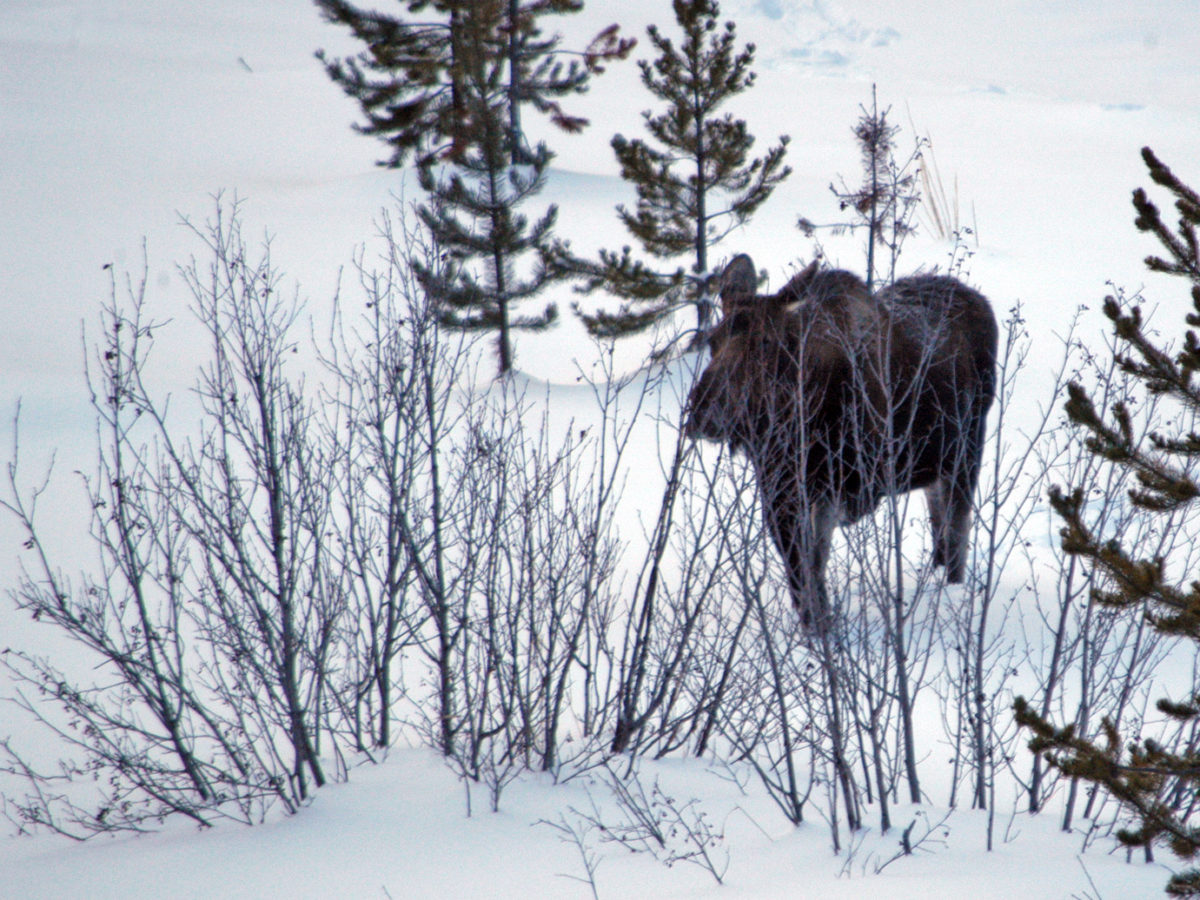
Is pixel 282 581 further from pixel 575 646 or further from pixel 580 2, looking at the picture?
pixel 580 2

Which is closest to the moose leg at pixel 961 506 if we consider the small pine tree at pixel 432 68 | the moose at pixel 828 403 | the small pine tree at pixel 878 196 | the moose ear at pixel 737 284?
the moose at pixel 828 403

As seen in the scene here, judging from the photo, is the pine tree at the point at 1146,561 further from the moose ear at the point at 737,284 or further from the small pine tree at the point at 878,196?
the moose ear at the point at 737,284

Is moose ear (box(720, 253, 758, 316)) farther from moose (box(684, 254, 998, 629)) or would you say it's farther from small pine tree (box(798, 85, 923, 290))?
small pine tree (box(798, 85, 923, 290))

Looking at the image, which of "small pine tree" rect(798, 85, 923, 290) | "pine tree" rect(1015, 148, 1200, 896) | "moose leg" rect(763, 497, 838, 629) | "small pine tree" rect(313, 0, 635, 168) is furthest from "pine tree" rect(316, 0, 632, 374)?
"pine tree" rect(1015, 148, 1200, 896)

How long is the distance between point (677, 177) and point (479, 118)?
2.89m

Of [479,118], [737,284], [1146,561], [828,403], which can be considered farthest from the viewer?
[479,118]

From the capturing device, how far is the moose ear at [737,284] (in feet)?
21.5

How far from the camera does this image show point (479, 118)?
46.6 feet

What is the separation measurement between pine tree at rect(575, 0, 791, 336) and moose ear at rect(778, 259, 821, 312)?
762cm

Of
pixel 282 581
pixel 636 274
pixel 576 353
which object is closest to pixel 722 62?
pixel 636 274

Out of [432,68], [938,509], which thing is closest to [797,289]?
[938,509]

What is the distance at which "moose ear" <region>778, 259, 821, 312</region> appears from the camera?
664 centimetres

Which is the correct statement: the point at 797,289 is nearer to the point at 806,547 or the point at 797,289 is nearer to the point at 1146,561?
the point at 806,547

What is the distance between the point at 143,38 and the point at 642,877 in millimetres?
58079
